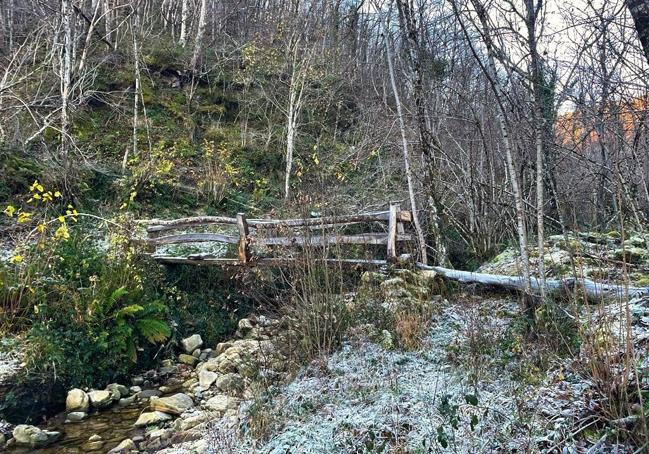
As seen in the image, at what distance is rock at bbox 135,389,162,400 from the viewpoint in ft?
17.6

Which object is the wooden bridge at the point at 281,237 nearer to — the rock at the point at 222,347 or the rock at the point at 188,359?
the rock at the point at 222,347

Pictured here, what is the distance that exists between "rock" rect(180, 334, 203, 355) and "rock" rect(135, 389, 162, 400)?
46.7 inches

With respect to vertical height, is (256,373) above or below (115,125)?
below

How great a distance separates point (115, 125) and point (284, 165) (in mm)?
5400

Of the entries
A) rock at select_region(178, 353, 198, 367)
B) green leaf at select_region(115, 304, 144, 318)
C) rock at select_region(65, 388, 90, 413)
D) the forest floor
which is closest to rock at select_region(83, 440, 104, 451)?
rock at select_region(65, 388, 90, 413)

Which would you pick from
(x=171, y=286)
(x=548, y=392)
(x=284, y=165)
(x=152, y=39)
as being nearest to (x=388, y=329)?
(x=548, y=392)

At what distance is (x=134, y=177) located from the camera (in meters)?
10.7

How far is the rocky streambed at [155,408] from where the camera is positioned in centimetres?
419

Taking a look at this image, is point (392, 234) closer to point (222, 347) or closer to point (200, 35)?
point (222, 347)

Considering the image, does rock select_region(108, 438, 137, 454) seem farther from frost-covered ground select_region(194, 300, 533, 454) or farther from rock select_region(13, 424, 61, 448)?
frost-covered ground select_region(194, 300, 533, 454)

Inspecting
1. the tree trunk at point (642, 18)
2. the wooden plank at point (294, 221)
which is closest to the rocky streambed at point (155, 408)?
the wooden plank at point (294, 221)

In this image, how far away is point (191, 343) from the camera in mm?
6809

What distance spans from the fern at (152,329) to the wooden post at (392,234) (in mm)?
3402

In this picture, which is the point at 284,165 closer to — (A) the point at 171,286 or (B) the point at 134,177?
(B) the point at 134,177
